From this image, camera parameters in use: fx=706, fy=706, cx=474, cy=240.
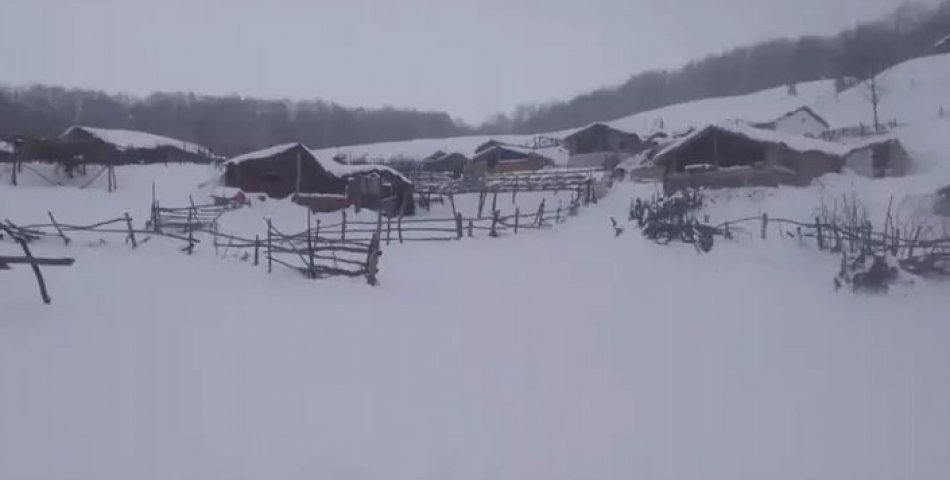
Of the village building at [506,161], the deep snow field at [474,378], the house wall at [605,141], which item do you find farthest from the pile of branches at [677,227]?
the house wall at [605,141]

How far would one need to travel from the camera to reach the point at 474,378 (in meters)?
5.55

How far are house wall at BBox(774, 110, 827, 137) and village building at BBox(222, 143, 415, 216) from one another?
1873cm

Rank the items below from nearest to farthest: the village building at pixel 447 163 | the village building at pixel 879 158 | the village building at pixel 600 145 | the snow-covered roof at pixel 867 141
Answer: the village building at pixel 879 158, the snow-covered roof at pixel 867 141, the village building at pixel 600 145, the village building at pixel 447 163

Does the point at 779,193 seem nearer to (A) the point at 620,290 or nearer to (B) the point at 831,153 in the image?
(B) the point at 831,153

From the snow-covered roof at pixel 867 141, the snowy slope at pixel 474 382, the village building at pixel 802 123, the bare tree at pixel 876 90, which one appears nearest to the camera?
the snowy slope at pixel 474 382

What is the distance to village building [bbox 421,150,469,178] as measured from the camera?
41812 millimetres

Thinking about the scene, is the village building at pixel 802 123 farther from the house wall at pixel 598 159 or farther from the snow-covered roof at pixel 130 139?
the snow-covered roof at pixel 130 139

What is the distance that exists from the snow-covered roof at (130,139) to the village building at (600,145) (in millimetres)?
20944

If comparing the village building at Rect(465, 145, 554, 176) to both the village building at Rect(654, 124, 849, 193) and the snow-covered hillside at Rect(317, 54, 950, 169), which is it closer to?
the snow-covered hillside at Rect(317, 54, 950, 169)

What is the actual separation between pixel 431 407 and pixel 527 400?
0.68 m

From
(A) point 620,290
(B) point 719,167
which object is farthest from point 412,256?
(B) point 719,167

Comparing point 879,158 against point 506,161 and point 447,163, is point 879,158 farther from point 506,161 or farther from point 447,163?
point 447,163

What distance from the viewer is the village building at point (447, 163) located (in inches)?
1646

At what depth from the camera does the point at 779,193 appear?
21922 millimetres
